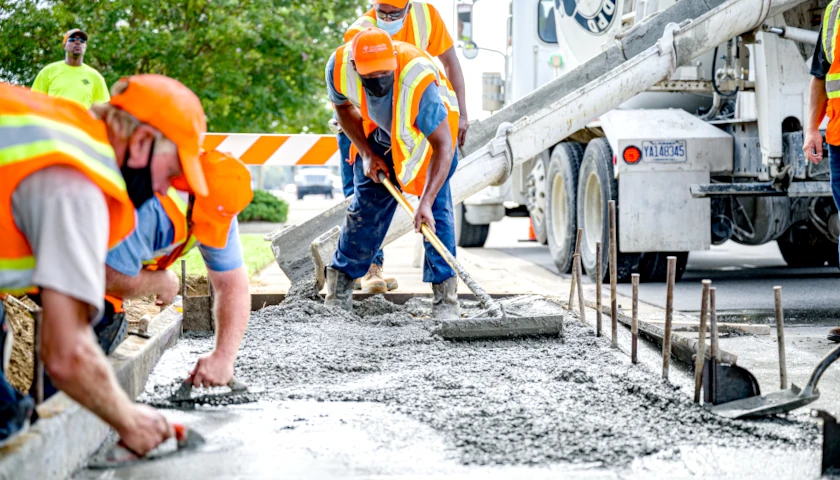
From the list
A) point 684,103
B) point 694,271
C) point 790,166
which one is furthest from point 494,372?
point 694,271

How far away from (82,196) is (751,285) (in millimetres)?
6982

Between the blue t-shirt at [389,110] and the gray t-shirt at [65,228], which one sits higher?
the blue t-shirt at [389,110]

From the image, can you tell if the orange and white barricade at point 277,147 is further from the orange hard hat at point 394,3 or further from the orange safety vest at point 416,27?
the orange hard hat at point 394,3

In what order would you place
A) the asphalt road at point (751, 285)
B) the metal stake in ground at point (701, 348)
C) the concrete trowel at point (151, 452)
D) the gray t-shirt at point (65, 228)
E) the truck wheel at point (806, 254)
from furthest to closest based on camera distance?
1. the truck wheel at point (806, 254)
2. the asphalt road at point (751, 285)
3. the metal stake in ground at point (701, 348)
4. the concrete trowel at point (151, 452)
5. the gray t-shirt at point (65, 228)

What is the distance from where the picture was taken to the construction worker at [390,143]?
5.28 m

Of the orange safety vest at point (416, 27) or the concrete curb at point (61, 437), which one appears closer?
→ the concrete curb at point (61, 437)

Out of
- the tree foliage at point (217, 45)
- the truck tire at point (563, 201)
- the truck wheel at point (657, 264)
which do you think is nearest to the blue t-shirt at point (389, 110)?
the truck wheel at point (657, 264)

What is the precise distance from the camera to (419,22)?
6559 mm

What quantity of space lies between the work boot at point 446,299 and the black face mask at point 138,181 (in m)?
3.11

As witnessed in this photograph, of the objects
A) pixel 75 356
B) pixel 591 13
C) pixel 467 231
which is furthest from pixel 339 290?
pixel 467 231

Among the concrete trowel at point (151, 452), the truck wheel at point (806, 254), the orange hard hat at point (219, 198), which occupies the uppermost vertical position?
the orange hard hat at point (219, 198)

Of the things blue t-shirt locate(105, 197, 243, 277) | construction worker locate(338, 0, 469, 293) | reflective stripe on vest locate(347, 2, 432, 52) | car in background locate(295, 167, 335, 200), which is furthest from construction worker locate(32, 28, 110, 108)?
car in background locate(295, 167, 335, 200)

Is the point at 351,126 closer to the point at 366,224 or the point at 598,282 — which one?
the point at 366,224

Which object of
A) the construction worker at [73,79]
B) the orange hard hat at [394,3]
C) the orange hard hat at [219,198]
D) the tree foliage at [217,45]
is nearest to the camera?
the orange hard hat at [219,198]
